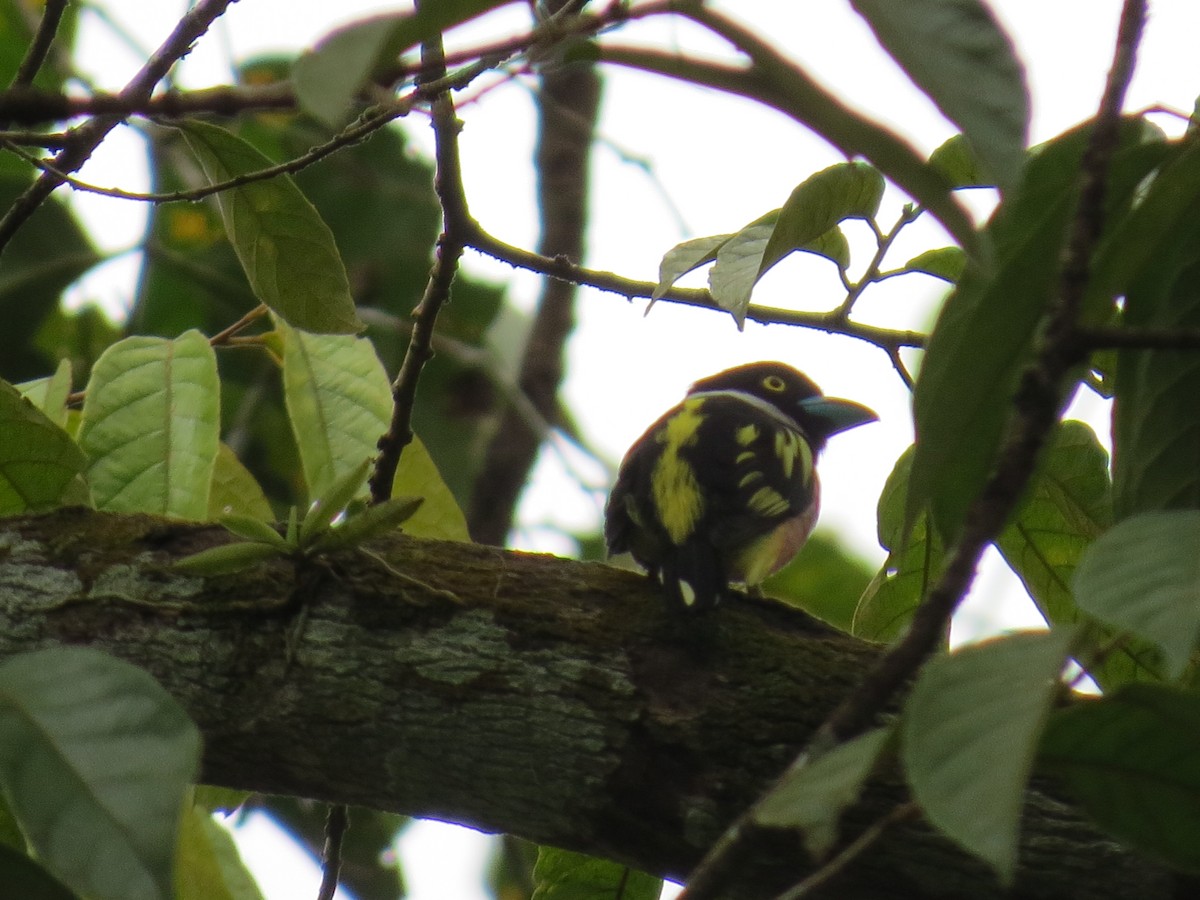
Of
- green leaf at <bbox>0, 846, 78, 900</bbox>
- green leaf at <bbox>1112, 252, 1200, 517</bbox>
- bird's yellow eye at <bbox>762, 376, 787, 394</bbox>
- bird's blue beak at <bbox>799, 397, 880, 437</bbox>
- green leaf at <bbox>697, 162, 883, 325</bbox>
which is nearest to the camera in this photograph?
green leaf at <bbox>0, 846, 78, 900</bbox>

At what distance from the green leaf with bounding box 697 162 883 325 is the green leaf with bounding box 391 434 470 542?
Result: 0.93 m

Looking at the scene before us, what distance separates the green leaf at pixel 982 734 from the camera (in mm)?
1259

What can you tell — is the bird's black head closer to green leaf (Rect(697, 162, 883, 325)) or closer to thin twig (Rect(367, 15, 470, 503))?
thin twig (Rect(367, 15, 470, 503))

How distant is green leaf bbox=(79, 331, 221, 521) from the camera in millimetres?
3004

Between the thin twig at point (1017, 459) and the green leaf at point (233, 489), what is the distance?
82.1 inches

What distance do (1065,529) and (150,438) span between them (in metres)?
1.87

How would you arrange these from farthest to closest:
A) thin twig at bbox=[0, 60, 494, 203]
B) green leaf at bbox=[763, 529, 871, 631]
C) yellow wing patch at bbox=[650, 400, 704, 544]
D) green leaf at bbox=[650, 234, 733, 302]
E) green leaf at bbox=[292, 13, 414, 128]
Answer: green leaf at bbox=[763, 529, 871, 631] → yellow wing patch at bbox=[650, 400, 704, 544] → green leaf at bbox=[650, 234, 733, 302] → thin twig at bbox=[0, 60, 494, 203] → green leaf at bbox=[292, 13, 414, 128]

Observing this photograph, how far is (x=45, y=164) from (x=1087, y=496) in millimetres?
1998

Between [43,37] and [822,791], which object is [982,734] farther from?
[43,37]

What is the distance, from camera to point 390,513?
95.4 inches

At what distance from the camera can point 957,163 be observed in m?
2.82

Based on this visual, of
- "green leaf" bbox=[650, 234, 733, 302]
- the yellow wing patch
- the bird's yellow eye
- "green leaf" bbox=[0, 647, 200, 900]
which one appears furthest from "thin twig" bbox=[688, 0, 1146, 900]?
the bird's yellow eye

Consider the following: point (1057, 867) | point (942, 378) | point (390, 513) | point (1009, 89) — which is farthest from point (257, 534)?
point (1009, 89)

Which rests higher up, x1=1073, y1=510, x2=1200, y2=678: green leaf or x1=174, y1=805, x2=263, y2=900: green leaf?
x1=1073, y1=510, x2=1200, y2=678: green leaf
